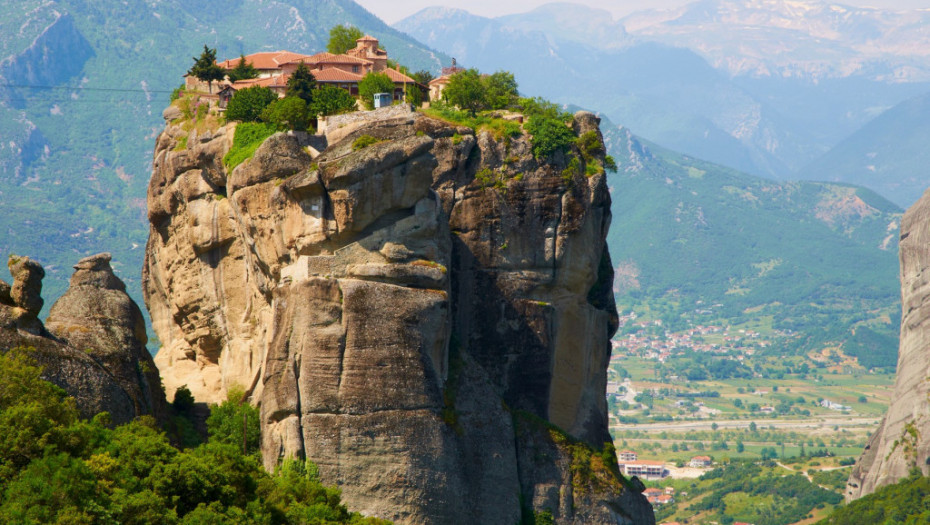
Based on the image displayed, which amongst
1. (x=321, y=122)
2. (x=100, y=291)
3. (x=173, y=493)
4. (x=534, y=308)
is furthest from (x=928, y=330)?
(x=173, y=493)

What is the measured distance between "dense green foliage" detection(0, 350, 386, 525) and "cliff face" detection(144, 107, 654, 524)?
5.00 metres

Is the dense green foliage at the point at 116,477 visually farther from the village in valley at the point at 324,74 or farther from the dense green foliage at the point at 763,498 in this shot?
the dense green foliage at the point at 763,498

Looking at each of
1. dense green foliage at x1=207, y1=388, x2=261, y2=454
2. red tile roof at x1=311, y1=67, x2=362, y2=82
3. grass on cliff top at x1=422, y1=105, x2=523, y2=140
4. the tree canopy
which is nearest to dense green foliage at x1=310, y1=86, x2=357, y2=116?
red tile roof at x1=311, y1=67, x2=362, y2=82

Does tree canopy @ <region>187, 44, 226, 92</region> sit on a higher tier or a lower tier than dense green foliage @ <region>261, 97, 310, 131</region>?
higher

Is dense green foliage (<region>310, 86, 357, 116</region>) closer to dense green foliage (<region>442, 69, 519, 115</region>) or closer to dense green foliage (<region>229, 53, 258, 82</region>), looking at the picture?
dense green foliage (<region>442, 69, 519, 115</region>)

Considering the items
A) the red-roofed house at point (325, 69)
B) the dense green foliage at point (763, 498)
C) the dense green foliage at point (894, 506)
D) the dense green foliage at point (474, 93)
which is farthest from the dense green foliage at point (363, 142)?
the dense green foliage at point (763, 498)

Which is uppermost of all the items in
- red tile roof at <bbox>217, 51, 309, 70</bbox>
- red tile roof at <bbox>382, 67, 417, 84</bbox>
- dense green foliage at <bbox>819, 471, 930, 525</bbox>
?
red tile roof at <bbox>217, 51, 309, 70</bbox>

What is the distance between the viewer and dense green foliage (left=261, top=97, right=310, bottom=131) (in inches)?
2938

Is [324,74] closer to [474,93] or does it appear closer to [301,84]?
[301,84]

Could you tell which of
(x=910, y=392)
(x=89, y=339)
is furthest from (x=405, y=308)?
(x=910, y=392)

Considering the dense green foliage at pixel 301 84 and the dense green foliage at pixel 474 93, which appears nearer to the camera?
the dense green foliage at pixel 301 84

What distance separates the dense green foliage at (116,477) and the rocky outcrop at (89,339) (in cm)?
158

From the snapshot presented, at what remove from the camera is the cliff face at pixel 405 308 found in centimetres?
6341

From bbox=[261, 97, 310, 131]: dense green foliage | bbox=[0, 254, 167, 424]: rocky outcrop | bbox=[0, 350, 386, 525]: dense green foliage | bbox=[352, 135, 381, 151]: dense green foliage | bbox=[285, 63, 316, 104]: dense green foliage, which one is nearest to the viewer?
bbox=[0, 350, 386, 525]: dense green foliage
